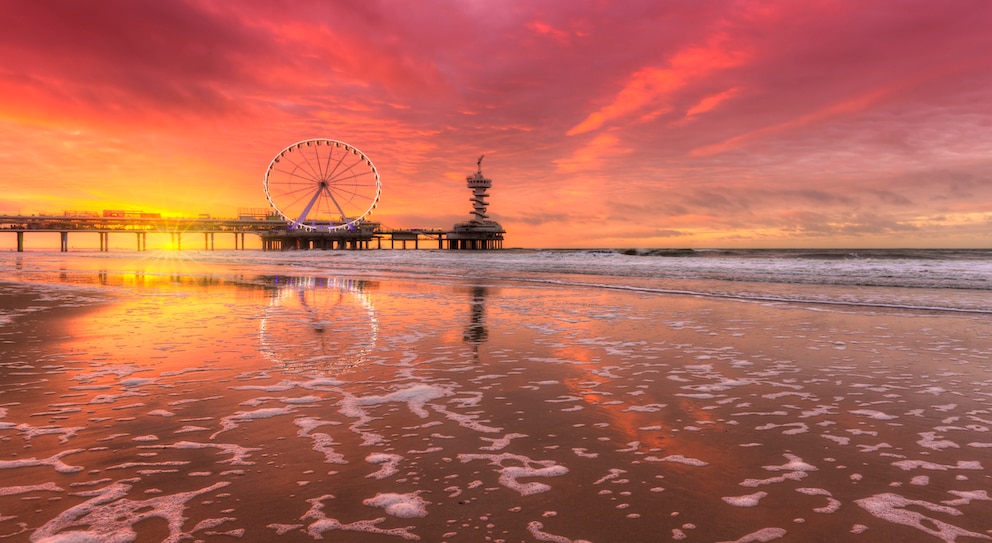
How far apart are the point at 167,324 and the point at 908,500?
424 inches

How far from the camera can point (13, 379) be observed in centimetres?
586

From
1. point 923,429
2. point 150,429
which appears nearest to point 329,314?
point 150,429

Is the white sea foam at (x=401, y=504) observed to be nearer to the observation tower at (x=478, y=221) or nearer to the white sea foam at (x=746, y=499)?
the white sea foam at (x=746, y=499)

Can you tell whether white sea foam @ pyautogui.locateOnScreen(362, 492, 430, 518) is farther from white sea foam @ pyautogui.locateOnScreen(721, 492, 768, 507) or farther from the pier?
the pier

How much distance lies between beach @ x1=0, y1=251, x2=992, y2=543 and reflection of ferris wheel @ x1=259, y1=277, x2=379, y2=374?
0.10 m

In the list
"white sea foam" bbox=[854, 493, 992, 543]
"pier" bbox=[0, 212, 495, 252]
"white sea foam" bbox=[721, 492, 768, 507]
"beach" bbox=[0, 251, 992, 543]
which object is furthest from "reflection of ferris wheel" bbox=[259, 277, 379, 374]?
"pier" bbox=[0, 212, 495, 252]

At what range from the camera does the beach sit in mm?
2932

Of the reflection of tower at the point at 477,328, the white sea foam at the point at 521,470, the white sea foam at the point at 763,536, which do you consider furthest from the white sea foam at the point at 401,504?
the reflection of tower at the point at 477,328

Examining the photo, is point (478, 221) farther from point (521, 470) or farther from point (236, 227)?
point (521, 470)

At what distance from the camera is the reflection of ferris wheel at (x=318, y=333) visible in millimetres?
7031

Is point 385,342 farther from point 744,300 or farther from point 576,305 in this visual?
point 744,300

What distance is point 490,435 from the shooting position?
429cm

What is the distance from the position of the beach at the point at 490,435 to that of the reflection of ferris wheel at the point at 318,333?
0.10 metres

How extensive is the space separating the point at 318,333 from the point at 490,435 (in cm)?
577
